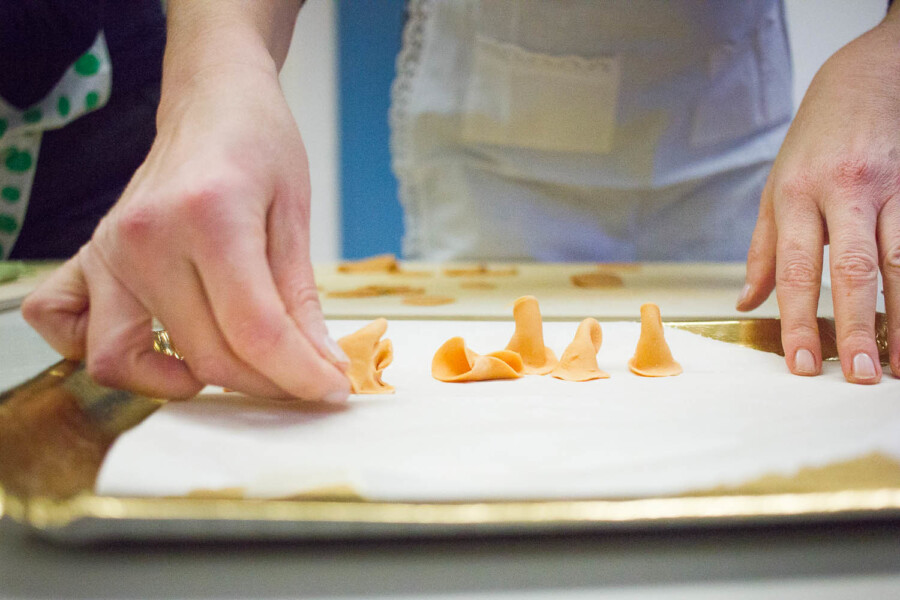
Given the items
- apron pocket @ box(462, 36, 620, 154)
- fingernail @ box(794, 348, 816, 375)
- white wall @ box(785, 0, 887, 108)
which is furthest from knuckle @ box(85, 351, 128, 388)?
white wall @ box(785, 0, 887, 108)

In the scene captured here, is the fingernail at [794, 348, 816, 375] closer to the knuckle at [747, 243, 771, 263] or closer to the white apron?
the knuckle at [747, 243, 771, 263]

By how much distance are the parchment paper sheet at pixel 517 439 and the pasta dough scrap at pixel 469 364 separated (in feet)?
0.05

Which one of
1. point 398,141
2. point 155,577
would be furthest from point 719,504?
point 398,141

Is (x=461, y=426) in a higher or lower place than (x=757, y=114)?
lower

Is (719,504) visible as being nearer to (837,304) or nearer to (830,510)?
(830,510)

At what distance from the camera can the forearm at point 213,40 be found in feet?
1.42

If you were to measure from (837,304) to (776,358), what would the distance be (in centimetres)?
7

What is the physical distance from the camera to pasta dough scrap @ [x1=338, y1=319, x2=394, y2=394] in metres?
0.43

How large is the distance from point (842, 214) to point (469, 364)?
0.31 metres

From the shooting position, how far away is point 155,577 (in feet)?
0.86

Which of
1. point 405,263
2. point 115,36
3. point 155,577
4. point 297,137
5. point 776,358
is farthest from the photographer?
point 405,263

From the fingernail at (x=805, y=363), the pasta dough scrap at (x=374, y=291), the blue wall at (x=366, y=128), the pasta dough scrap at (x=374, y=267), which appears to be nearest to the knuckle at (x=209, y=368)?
the fingernail at (x=805, y=363)

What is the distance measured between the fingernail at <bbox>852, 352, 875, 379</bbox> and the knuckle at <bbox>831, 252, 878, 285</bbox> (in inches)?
2.4

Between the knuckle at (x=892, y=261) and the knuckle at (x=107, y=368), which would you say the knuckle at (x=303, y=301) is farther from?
the knuckle at (x=892, y=261)
